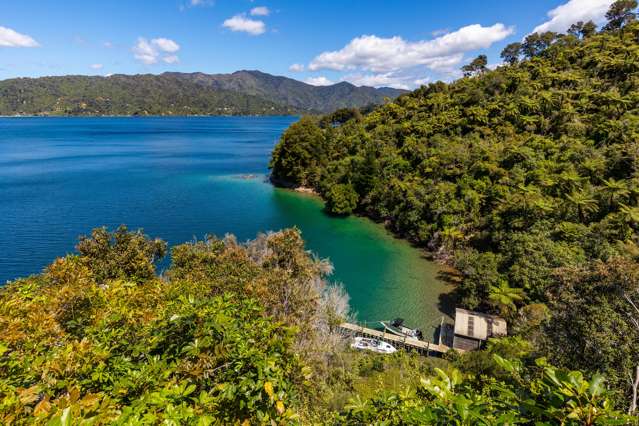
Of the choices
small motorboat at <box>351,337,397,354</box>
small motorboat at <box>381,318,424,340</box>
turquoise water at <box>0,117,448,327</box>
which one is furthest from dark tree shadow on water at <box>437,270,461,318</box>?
small motorboat at <box>351,337,397,354</box>

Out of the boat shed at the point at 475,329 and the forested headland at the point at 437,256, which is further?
the boat shed at the point at 475,329

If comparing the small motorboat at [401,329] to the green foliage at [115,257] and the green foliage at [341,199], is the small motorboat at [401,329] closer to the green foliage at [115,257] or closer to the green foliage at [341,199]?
the green foliage at [115,257]

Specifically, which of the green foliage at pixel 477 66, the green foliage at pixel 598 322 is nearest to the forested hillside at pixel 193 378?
the green foliage at pixel 598 322

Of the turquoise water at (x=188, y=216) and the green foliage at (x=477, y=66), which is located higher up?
the green foliage at (x=477, y=66)

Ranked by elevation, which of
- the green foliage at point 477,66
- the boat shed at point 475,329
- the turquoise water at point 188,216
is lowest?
the boat shed at point 475,329

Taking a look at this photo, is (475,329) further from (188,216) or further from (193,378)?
(188,216)

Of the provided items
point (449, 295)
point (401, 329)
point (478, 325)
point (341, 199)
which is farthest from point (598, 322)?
point (341, 199)

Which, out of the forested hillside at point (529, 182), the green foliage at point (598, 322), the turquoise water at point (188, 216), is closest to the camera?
the green foliage at point (598, 322)

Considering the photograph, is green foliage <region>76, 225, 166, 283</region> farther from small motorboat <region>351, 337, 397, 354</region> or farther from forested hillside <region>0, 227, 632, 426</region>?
small motorboat <region>351, 337, 397, 354</region>
